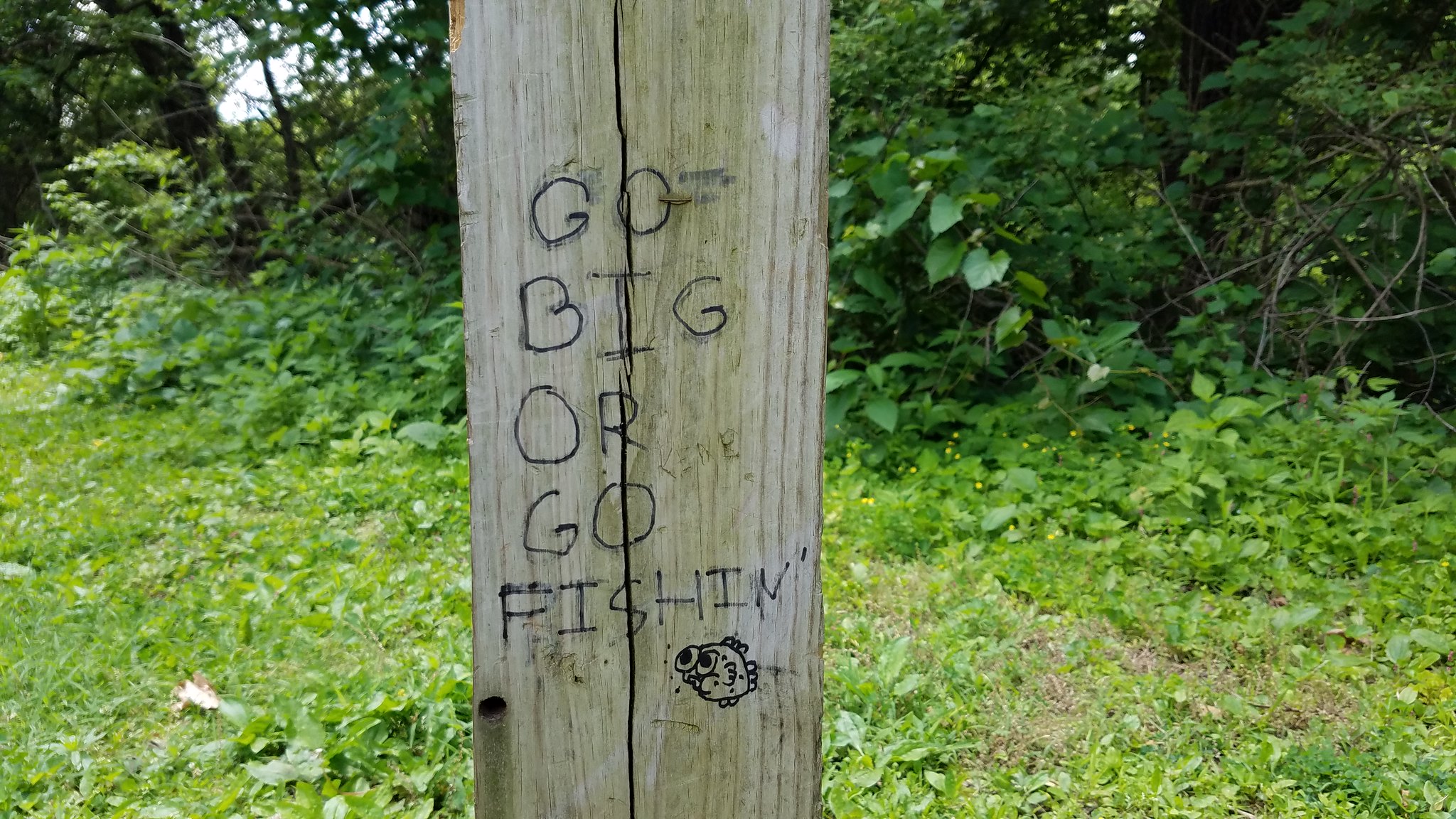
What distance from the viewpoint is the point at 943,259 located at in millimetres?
3969

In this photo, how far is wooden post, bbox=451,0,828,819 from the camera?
1.14 meters

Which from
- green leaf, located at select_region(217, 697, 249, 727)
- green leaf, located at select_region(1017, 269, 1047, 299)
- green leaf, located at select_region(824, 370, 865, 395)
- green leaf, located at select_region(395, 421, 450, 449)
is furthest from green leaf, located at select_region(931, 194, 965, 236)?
green leaf, located at select_region(217, 697, 249, 727)

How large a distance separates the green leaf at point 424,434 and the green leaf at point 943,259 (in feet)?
8.00

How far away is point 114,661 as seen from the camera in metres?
2.64

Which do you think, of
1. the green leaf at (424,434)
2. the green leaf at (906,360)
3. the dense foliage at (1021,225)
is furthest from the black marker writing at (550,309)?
the green leaf at (424,434)

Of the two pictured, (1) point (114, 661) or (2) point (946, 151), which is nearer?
(1) point (114, 661)

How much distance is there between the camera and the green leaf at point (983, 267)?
378 cm

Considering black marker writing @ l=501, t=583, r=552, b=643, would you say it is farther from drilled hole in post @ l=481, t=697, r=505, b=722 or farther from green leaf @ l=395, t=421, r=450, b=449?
green leaf @ l=395, t=421, r=450, b=449

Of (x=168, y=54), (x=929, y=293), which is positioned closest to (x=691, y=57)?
(x=929, y=293)

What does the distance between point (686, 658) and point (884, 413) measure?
2775mm

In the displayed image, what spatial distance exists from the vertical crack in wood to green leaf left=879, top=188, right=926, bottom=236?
2.98m

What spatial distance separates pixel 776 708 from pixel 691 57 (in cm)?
91

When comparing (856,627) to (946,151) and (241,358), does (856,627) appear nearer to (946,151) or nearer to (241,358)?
(946,151)

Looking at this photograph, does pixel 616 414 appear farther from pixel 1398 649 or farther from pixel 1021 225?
pixel 1021 225
